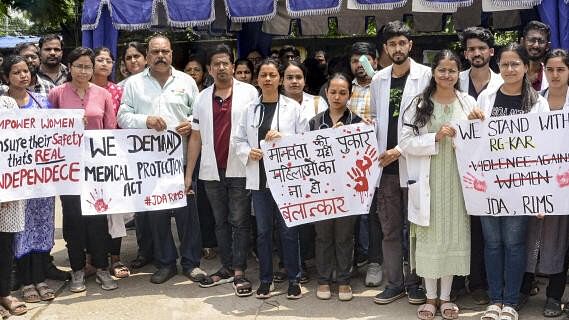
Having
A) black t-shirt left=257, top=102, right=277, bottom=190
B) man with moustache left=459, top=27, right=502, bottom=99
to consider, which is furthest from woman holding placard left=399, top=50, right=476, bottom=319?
black t-shirt left=257, top=102, right=277, bottom=190

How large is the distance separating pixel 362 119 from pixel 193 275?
199 cm

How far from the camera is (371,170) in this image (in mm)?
4516

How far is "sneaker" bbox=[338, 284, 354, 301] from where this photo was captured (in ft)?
15.4

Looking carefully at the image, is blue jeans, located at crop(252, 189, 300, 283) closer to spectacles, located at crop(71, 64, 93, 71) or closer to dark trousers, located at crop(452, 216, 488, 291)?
dark trousers, located at crop(452, 216, 488, 291)

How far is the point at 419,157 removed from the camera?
423cm

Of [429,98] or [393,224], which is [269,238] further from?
[429,98]

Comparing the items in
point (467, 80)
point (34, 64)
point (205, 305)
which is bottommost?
point (205, 305)

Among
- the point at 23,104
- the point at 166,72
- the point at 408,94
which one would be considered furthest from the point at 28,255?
the point at 408,94

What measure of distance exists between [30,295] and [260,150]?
2127mm

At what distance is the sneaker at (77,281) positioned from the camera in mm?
5043

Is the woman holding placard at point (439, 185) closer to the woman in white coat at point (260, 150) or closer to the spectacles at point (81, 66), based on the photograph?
the woman in white coat at point (260, 150)

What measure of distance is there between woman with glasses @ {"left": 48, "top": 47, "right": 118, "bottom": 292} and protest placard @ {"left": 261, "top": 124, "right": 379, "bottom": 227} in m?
1.44

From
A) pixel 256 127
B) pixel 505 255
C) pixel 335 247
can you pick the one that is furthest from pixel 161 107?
pixel 505 255

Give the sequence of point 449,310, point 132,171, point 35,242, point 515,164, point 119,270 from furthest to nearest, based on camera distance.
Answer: point 119,270 → point 132,171 → point 35,242 → point 449,310 → point 515,164
